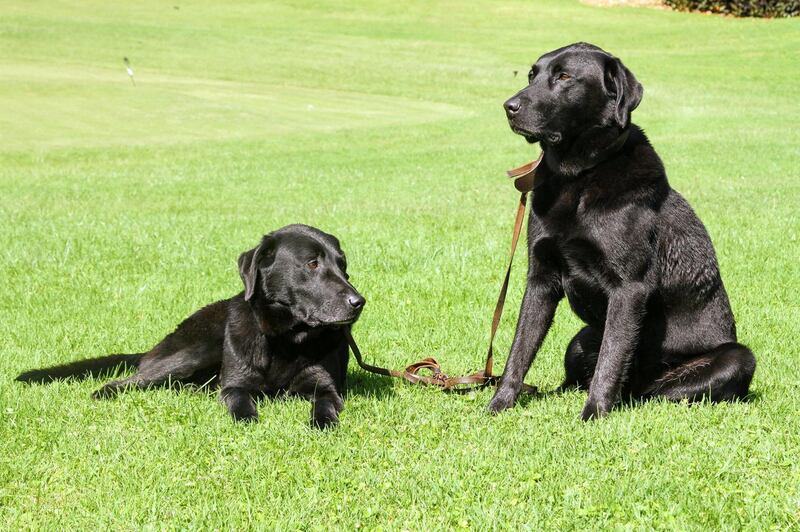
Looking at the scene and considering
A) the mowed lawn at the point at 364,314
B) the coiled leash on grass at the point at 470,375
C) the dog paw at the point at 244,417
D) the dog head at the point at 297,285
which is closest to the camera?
the mowed lawn at the point at 364,314

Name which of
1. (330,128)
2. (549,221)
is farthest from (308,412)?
(330,128)

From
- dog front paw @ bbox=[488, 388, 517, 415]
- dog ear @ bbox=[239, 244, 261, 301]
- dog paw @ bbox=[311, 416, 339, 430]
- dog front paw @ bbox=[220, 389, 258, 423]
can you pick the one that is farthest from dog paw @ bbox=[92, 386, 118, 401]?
dog front paw @ bbox=[488, 388, 517, 415]

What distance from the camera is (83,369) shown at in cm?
550

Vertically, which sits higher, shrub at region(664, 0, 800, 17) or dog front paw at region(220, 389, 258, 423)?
shrub at region(664, 0, 800, 17)

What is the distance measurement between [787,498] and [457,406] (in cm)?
182

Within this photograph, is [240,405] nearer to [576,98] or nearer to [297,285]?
[297,285]

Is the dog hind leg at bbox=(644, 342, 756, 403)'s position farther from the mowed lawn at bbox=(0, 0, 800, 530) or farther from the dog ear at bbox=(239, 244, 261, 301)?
the dog ear at bbox=(239, 244, 261, 301)

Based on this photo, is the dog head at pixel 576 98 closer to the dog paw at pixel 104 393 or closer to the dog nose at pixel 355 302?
the dog nose at pixel 355 302

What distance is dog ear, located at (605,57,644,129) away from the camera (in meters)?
4.64

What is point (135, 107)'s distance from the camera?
22344 millimetres

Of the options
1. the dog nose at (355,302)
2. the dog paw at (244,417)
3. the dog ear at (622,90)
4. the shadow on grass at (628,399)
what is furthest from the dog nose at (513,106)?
the dog paw at (244,417)

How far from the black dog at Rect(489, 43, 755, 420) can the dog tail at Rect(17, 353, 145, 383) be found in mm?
2242

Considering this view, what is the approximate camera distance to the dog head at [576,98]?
15.3ft

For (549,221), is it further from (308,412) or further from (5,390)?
(5,390)
